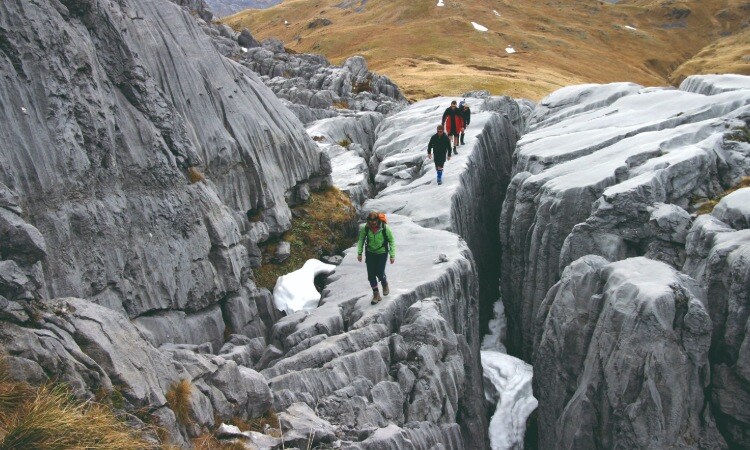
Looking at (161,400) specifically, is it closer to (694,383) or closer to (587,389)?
(587,389)

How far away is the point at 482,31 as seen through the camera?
650ft

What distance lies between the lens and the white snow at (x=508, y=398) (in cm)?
3162

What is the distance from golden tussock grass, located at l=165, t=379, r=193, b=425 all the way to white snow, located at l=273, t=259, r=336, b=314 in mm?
12281

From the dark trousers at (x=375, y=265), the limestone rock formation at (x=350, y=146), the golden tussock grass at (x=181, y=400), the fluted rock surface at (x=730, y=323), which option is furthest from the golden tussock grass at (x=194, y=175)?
the fluted rock surface at (x=730, y=323)

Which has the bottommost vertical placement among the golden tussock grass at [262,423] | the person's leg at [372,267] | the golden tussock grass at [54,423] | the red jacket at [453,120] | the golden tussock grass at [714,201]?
the golden tussock grass at [714,201]

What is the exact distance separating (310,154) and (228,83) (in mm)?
7395

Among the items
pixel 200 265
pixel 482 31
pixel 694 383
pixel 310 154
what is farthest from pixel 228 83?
pixel 482 31

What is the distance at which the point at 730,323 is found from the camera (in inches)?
968

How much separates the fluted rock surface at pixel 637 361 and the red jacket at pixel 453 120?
75.8 ft

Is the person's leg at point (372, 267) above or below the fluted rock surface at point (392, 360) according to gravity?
above

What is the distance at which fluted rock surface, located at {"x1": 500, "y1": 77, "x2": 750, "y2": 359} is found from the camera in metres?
32.0

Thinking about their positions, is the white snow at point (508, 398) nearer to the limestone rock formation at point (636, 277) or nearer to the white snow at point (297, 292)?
the limestone rock formation at point (636, 277)

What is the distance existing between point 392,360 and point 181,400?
9287mm

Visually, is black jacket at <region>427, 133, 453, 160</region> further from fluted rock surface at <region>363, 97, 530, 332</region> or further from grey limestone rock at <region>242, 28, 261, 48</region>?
grey limestone rock at <region>242, 28, 261, 48</region>
